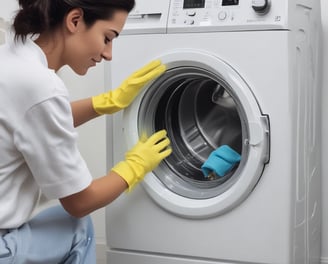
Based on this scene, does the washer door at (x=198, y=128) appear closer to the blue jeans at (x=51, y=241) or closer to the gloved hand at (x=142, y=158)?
the gloved hand at (x=142, y=158)

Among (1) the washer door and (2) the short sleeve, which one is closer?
(2) the short sleeve

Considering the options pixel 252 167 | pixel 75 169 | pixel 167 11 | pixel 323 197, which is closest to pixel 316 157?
pixel 323 197

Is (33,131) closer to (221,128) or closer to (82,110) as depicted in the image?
(82,110)

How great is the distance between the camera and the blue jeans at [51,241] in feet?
4.21

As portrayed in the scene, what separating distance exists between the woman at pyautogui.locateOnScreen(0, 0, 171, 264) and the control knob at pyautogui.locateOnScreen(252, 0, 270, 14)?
0.33 m

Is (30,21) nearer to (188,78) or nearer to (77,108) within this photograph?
(77,108)

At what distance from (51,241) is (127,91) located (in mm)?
445

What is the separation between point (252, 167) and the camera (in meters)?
1.45

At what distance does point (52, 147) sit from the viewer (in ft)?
3.94

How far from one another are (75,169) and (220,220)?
0.46 m

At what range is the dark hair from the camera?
4.05 feet

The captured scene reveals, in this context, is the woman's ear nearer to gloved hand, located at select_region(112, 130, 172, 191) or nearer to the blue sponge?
gloved hand, located at select_region(112, 130, 172, 191)

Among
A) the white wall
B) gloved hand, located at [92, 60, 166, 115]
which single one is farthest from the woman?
the white wall

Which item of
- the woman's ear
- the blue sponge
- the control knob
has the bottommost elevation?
the blue sponge
